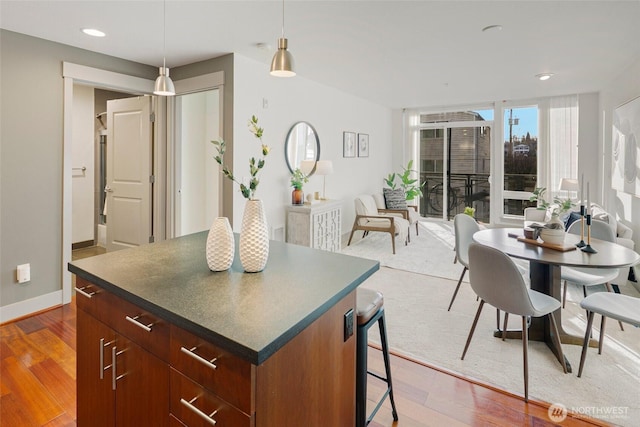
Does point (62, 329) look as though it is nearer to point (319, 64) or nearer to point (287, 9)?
point (287, 9)

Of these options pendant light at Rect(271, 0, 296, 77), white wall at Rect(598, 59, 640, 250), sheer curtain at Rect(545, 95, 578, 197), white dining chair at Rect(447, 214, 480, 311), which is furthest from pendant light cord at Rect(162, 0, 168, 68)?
sheer curtain at Rect(545, 95, 578, 197)

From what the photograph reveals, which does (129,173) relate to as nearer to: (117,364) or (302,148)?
(302,148)

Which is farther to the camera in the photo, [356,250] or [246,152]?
[356,250]

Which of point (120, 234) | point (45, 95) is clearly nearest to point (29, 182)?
point (45, 95)

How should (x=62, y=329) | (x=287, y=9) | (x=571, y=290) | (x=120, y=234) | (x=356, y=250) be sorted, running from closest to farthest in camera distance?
(x=287, y=9), (x=62, y=329), (x=571, y=290), (x=120, y=234), (x=356, y=250)

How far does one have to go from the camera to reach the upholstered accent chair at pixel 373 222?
512 cm

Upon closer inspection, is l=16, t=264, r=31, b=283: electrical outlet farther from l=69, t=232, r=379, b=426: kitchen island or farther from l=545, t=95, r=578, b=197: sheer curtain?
l=545, t=95, r=578, b=197: sheer curtain

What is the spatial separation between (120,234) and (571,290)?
525 centimetres

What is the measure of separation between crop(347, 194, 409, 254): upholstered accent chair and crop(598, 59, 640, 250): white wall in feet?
8.75

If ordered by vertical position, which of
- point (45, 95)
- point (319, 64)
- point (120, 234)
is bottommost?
point (120, 234)

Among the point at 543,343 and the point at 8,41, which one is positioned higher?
the point at 8,41

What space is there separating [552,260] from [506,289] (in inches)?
14.9

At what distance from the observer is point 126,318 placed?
1233mm

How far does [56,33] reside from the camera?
2848mm
